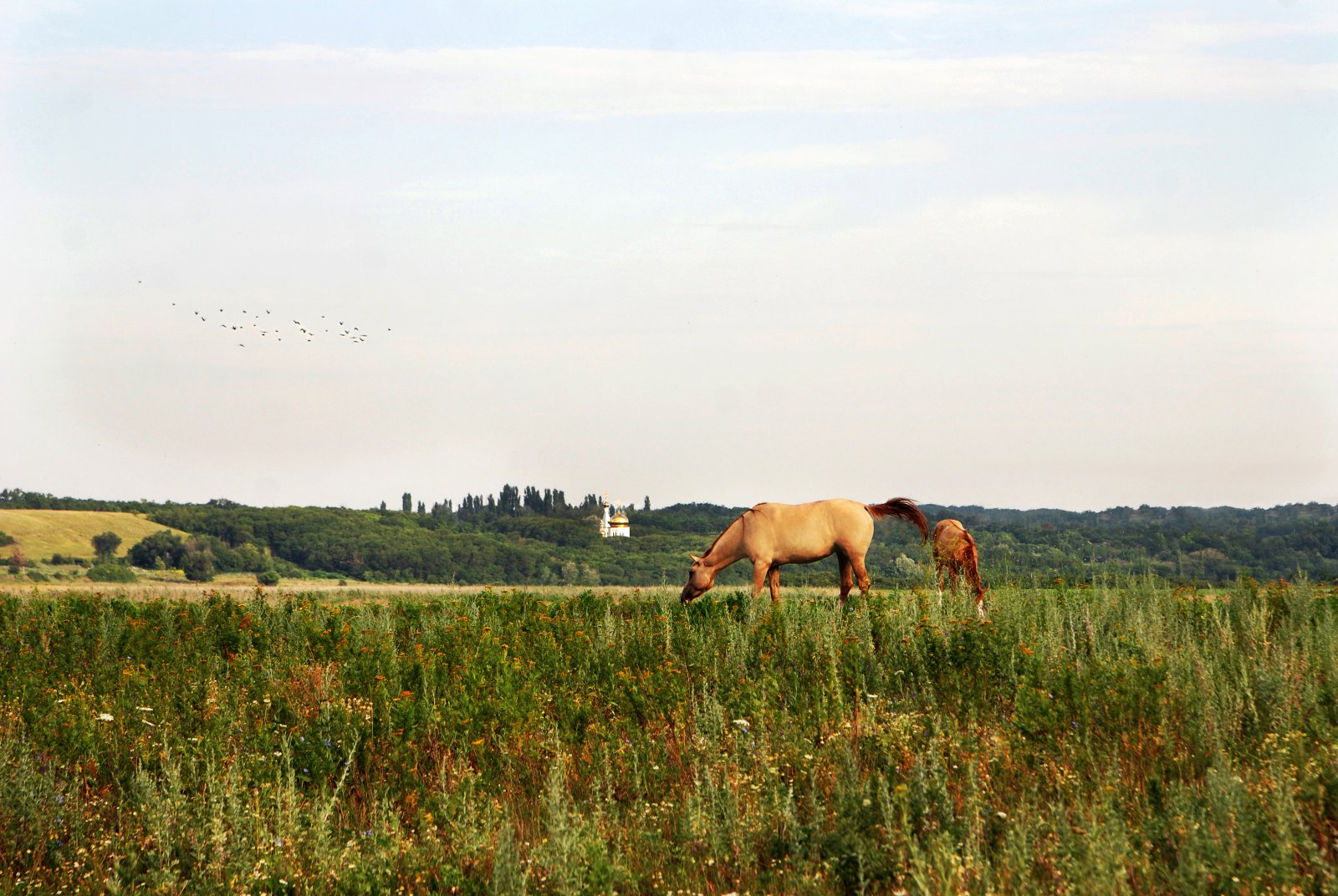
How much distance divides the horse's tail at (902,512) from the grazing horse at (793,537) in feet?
0.05

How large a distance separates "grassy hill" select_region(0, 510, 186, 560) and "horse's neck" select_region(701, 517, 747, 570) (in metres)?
93.6

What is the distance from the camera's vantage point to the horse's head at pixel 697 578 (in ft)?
59.2

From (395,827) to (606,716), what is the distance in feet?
9.89

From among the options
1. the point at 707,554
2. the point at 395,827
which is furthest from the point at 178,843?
the point at 707,554

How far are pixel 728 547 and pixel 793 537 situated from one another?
3.72ft

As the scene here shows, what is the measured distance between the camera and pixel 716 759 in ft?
24.3

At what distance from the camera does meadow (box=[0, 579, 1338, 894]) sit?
560cm

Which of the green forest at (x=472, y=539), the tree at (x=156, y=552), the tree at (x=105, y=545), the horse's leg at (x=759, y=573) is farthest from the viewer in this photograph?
the tree at (x=156, y=552)

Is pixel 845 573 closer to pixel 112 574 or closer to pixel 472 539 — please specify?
pixel 112 574

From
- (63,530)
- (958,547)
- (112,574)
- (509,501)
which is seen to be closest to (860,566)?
(958,547)

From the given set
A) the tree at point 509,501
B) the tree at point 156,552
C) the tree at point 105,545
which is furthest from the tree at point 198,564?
the tree at point 509,501

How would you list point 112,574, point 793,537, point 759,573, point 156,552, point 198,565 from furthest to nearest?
1. point 156,552
2. point 198,565
3. point 112,574
4. point 793,537
5. point 759,573

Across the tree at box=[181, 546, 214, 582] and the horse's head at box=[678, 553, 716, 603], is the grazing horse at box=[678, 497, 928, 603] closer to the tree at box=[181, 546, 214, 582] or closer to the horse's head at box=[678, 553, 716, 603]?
the horse's head at box=[678, 553, 716, 603]

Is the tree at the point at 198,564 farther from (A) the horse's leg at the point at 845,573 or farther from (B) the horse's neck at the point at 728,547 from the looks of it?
(A) the horse's leg at the point at 845,573
